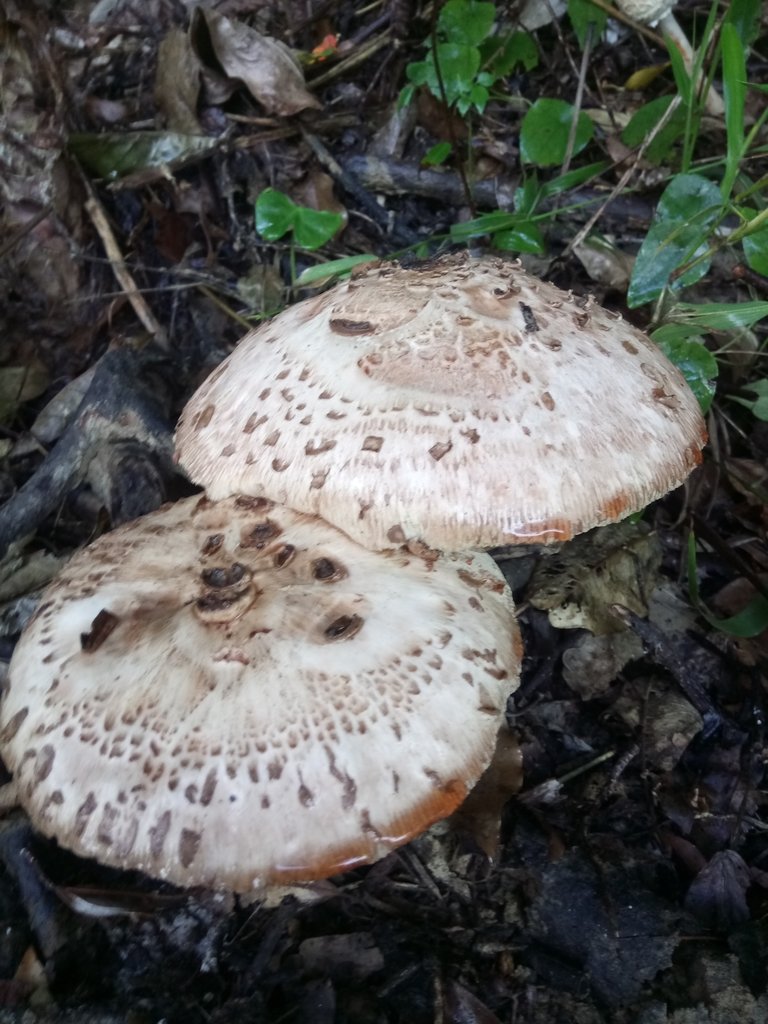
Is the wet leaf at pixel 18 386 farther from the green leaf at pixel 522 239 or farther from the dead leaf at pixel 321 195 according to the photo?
the green leaf at pixel 522 239

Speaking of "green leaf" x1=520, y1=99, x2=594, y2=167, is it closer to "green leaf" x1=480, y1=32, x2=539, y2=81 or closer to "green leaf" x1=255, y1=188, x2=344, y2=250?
"green leaf" x1=480, y1=32, x2=539, y2=81

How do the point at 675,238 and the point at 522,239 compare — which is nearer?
the point at 675,238

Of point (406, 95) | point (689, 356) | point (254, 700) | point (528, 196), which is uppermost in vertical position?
point (406, 95)

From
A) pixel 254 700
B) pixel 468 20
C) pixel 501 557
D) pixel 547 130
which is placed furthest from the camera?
pixel 468 20

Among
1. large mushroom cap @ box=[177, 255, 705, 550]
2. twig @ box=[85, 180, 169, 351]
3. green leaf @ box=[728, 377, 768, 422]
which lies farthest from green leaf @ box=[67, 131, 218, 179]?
green leaf @ box=[728, 377, 768, 422]

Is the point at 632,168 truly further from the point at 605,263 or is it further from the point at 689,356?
the point at 689,356

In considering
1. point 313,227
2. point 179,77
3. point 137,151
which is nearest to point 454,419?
point 313,227

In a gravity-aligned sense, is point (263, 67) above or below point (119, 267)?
above
